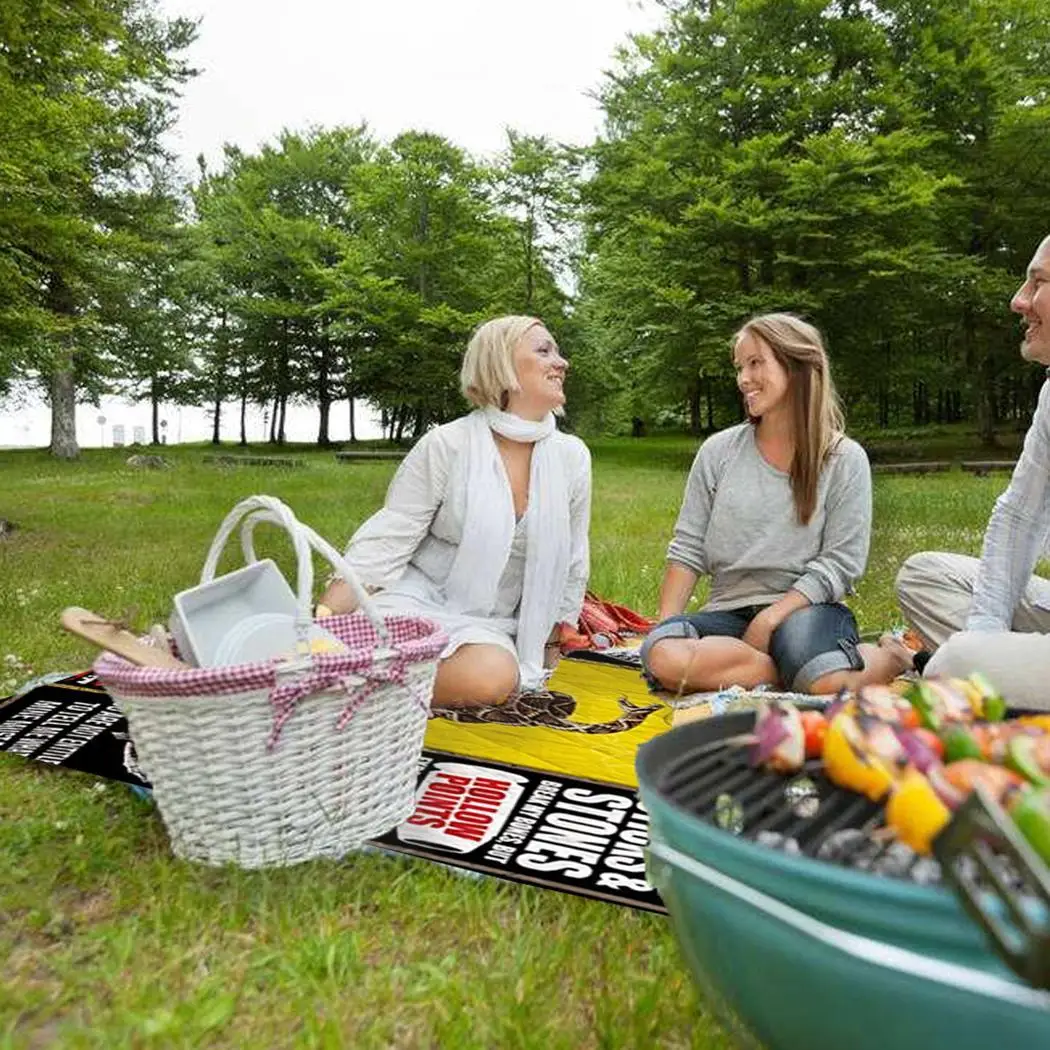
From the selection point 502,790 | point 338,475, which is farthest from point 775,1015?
point 338,475

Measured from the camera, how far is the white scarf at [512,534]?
3932 mm

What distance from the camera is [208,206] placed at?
1375 inches

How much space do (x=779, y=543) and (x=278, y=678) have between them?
2.28 metres

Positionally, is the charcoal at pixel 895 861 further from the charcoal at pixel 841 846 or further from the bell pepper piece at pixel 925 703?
the bell pepper piece at pixel 925 703

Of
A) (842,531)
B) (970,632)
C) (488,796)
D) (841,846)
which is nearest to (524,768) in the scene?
(488,796)

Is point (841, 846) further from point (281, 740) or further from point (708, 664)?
point (708, 664)

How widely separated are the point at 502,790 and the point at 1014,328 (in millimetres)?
22689

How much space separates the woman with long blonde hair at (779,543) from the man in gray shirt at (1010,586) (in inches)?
11.4

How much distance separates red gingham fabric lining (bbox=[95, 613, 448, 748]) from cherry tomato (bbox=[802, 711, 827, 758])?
4.04 ft

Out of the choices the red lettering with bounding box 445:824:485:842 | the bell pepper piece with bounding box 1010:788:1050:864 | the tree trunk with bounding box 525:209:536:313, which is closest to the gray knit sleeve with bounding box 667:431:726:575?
the red lettering with bounding box 445:824:485:842

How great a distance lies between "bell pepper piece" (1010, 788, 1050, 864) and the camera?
1.00 m

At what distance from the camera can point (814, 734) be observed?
1.52 meters

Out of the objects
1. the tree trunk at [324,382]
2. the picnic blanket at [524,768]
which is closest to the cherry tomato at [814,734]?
the picnic blanket at [524,768]

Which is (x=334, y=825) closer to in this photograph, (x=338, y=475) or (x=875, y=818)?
(x=875, y=818)
